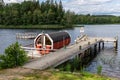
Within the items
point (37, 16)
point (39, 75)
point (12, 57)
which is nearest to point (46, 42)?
point (12, 57)

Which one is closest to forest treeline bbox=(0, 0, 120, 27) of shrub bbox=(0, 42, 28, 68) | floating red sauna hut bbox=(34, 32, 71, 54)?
floating red sauna hut bbox=(34, 32, 71, 54)

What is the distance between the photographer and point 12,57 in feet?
75.3

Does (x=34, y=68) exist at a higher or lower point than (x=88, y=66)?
higher

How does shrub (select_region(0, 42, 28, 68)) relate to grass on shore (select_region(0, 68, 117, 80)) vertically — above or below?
above

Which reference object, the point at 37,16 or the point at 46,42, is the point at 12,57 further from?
the point at 37,16

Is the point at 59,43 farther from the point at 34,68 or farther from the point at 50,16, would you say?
the point at 50,16

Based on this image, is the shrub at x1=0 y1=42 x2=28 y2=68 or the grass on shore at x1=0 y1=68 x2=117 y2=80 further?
the shrub at x1=0 y1=42 x2=28 y2=68

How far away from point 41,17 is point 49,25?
803 centimetres

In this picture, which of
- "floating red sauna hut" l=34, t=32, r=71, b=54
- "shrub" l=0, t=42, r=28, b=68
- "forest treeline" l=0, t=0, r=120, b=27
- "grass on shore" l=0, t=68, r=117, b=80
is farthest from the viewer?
"forest treeline" l=0, t=0, r=120, b=27

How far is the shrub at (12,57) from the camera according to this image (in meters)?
22.6

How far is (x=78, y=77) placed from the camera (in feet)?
62.6

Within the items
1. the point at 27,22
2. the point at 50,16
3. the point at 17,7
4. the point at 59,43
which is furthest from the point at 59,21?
the point at 59,43

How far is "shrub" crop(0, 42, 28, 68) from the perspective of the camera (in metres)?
22.6

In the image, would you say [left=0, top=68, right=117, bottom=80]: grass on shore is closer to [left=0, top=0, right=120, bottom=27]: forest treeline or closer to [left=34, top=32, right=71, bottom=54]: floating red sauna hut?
[left=34, top=32, right=71, bottom=54]: floating red sauna hut
